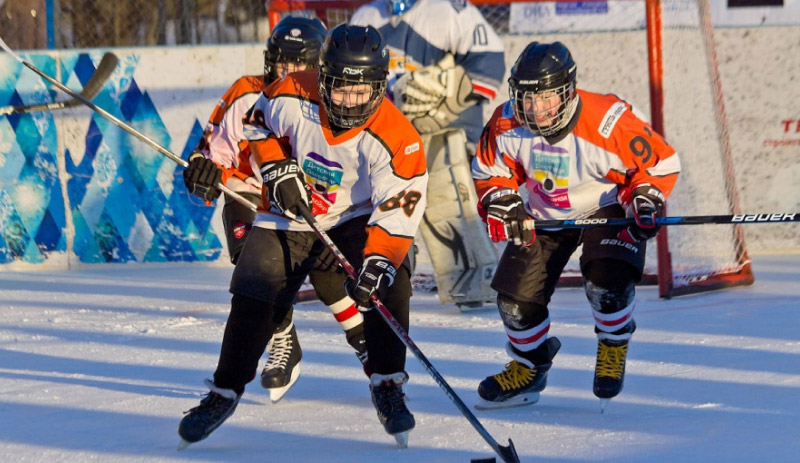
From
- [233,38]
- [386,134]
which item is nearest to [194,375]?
[386,134]

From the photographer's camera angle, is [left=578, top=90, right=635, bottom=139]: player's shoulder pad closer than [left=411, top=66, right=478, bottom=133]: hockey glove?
Yes

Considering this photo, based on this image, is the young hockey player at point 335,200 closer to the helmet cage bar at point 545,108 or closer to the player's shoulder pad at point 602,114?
the helmet cage bar at point 545,108

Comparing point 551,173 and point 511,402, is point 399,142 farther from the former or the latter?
point 511,402

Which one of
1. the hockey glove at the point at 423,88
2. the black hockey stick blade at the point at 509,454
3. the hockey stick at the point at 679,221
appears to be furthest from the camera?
the hockey glove at the point at 423,88

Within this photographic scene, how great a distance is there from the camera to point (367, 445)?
2.91 meters

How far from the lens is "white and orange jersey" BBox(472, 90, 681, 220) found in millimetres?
3156

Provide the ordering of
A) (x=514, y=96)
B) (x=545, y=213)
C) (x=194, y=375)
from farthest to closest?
1. (x=194, y=375)
2. (x=545, y=213)
3. (x=514, y=96)

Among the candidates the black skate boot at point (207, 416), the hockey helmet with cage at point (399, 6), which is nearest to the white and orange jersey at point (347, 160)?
the black skate boot at point (207, 416)

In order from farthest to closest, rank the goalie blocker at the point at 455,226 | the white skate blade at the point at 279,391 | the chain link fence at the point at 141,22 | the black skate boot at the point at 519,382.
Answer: the chain link fence at the point at 141,22 < the goalie blocker at the point at 455,226 < the white skate blade at the point at 279,391 < the black skate boot at the point at 519,382

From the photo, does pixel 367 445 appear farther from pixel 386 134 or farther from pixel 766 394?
pixel 766 394

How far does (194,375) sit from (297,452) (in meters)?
1.09

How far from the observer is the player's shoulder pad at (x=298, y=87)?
301cm

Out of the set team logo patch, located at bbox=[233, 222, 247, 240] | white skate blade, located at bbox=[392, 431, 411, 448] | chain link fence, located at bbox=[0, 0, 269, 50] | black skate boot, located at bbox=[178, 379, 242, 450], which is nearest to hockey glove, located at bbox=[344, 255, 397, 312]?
white skate blade, located at bbox=[392, 431, 411, 448]

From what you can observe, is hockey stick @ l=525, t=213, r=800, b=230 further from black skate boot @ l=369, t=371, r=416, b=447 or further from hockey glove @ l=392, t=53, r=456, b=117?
hockey glove @ l=392, t=53, r=456, b=117
